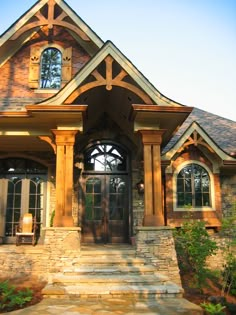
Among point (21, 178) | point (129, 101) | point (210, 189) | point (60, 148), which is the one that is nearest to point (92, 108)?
point (129, 101)

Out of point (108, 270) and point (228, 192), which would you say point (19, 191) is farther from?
point (228, 192)

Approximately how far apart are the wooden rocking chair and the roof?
14.7 ft

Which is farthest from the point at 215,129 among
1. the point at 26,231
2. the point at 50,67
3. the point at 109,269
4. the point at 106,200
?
the point at 109,269

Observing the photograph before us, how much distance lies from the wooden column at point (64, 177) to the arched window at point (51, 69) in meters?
3.13

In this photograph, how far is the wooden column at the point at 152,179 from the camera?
800cm

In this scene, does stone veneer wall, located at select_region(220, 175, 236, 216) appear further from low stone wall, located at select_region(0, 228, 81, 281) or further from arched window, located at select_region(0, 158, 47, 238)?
arched window, located at select_region(0, 158, 47, 238)

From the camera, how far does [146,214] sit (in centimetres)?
801

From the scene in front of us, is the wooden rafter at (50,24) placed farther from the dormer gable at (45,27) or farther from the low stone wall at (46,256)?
the low stone wall at (46,256)

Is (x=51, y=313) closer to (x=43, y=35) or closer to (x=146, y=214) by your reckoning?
(x=146, y=214)

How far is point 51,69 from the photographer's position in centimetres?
1114

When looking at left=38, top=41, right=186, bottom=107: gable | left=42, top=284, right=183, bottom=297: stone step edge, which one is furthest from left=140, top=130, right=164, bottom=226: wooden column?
left=42, top=284, right=183, bottom=297: stone step edge

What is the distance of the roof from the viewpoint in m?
12.2

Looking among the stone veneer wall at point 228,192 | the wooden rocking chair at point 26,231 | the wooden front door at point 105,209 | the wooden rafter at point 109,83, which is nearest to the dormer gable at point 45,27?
the wooden rafter at point 109,83

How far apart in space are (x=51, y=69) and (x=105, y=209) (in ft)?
15.7
